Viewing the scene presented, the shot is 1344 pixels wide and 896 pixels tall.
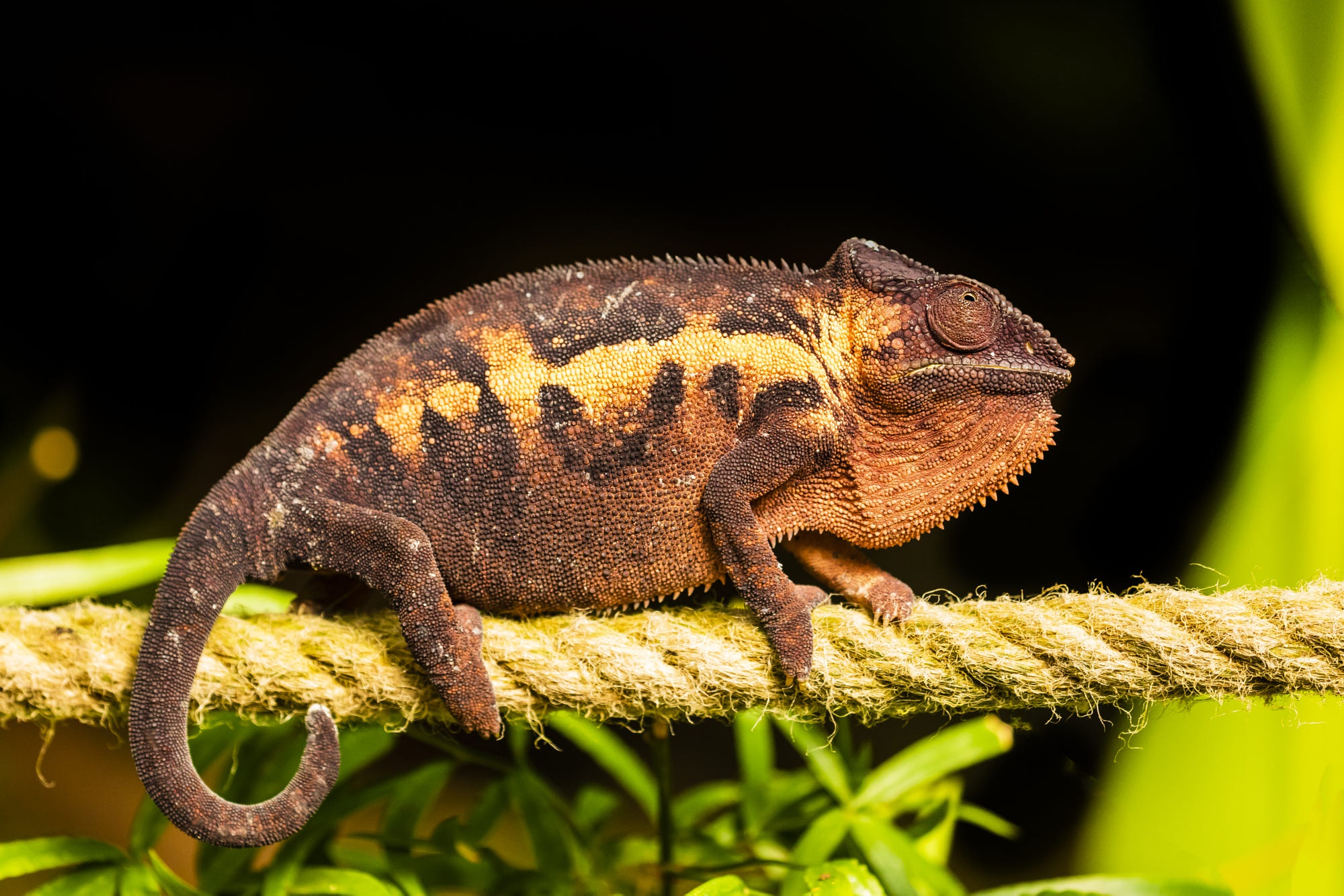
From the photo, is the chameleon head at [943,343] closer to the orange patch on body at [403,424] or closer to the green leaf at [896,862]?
the orange patch on body at [403,424]

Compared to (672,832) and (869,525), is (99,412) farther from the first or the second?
(869,525)

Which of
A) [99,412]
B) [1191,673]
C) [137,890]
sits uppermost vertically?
[99,412]

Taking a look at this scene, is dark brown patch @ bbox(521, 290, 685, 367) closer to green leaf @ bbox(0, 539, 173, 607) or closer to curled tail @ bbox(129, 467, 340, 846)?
curled tail @ bbox(129, 467, 340, 846)

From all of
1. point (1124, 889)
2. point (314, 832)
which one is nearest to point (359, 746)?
point (314, 832)

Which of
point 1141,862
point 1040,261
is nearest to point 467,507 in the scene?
point 1040,261

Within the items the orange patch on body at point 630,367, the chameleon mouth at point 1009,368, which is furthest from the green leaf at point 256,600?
the chameleon mouth at point 1009,368

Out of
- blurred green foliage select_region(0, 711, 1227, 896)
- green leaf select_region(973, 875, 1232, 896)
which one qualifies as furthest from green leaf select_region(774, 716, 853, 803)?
green leaf select_region(973, 875, 1232, 896)
